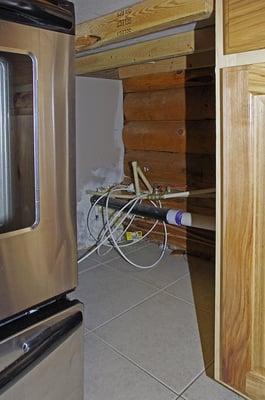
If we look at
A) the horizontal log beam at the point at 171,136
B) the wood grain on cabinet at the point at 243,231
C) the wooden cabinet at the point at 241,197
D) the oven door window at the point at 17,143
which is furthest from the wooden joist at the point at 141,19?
the horizontal log beam at the point at 171,136

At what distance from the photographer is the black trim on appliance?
0.67 metres

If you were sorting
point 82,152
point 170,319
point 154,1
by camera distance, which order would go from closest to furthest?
point 154,1 → point 170,319 → point 82,152

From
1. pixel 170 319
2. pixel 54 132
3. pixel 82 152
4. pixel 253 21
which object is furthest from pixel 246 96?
pixel 82 152

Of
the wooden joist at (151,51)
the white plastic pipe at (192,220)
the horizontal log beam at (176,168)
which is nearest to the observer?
the wooden joist at (151,51)

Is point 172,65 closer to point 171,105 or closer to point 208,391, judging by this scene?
point 171,105

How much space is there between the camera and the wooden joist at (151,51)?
168 cm

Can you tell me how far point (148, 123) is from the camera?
8.60 feet

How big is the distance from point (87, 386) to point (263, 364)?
581 millimetres

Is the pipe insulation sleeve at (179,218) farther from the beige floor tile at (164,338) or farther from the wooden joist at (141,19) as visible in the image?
the wooden joist at (141,19)

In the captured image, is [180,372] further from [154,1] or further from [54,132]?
[154,1]

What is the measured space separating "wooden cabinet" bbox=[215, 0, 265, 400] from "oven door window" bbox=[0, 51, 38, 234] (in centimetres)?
53

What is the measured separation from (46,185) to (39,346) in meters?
0.36

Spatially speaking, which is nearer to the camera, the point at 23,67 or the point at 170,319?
the point at 23,67

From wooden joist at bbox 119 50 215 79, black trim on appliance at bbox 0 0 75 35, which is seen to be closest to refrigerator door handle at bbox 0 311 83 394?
black trim on appliance at bbox 0 0 75 35
